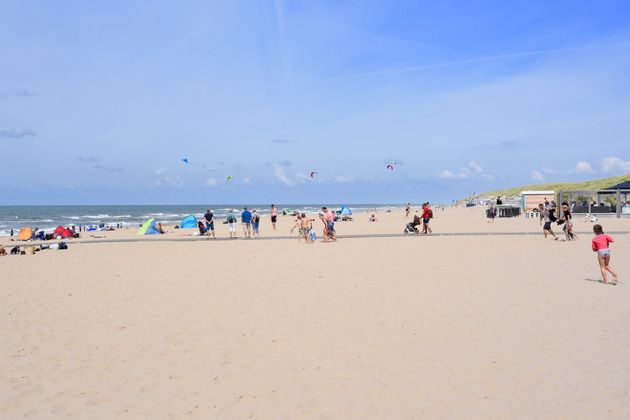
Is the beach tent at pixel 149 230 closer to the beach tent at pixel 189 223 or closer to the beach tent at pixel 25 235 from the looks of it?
the beach tent at pixel 189 223

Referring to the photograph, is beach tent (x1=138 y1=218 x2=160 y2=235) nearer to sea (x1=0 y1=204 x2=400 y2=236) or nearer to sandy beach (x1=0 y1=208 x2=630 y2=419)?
sea (x1=0 y1=204 x2=400 y2=236)

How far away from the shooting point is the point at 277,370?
226 inches

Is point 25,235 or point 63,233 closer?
point 25,235

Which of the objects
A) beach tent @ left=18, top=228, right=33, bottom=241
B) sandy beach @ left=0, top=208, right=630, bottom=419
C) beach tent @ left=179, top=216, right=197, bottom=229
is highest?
beach tent @ left=179, top=216, right=197, bottom=229

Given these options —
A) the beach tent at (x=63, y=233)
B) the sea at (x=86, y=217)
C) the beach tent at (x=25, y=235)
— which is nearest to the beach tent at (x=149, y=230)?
the beach tent at (x=63, y=233)

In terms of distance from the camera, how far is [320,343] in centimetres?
666

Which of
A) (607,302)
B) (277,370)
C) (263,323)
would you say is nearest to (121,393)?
(277,370)

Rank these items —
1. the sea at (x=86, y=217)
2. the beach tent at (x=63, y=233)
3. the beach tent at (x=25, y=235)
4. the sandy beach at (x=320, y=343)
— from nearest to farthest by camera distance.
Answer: the sandy beach at (x=320, y=343) → the beach tent at (x=25, y=235) → the beach tent at (x=63, y=233) → the sea at (x=86, y=217)

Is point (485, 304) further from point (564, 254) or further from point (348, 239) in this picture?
point (348, 239)

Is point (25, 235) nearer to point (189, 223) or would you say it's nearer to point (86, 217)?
point (189, 223)

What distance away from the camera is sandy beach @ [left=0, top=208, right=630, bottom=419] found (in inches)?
192

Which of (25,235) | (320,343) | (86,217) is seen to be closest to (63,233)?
(25,235)

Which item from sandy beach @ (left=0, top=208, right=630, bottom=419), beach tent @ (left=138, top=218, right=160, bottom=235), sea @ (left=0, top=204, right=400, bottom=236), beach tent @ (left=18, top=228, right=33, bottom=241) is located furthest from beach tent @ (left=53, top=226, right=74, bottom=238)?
sandy beach @ (left=0, top=208, right=630, bottom=419)

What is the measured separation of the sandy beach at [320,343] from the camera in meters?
4.88
